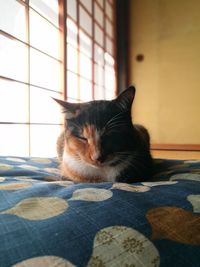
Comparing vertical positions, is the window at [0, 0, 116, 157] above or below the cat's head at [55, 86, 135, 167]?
above

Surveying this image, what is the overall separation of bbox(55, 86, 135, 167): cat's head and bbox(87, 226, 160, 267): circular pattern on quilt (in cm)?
48

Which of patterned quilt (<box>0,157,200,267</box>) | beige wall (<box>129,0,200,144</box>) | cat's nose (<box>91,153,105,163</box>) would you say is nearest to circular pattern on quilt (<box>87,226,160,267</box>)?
patterned quilt (<box>0,157,200,267</box>)

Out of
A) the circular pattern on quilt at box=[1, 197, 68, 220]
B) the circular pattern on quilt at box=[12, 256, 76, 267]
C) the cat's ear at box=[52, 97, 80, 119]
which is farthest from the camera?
the cat's ear at box=[52, 97, 80, 119]

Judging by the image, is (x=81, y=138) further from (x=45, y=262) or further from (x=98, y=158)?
(x=45, y=262)

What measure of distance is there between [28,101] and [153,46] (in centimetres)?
265

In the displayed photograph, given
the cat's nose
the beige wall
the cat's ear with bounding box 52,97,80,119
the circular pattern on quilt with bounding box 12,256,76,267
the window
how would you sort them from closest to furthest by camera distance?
the circular pattern on quilt with bounding box 12,256,76,267
the cat's nose
the cat's ear with bounding box 52,97,80,119
the window
the beige wall

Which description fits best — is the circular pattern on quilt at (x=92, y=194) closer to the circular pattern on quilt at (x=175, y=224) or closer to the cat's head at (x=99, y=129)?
the circular pattern on quilt at (x=175, y=224)

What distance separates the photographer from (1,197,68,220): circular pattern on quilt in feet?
1.62

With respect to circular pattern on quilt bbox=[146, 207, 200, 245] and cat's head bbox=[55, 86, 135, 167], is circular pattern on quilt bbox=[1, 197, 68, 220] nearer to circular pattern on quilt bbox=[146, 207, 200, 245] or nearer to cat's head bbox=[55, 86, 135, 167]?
circular pattern on quilt bbox=[146, 207, 200, 245]

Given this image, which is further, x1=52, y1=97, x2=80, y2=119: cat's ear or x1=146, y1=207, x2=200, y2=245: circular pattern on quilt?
x1=52, y1=97, x2=80, y2=119: cat's ear

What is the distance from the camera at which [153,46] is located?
13.5ft

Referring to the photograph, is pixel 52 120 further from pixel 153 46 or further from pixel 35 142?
pixel 153 46

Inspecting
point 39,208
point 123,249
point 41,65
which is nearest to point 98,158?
point 39,208

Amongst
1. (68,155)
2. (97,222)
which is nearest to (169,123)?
(68,155)
